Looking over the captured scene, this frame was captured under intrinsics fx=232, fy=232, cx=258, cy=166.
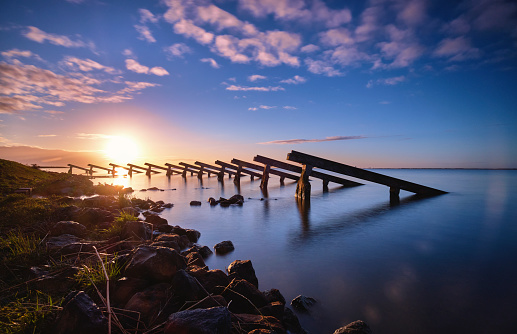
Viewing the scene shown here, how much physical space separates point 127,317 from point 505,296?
525 centimetres

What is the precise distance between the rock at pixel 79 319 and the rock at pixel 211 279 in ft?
3.96

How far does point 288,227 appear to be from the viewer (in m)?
8.13

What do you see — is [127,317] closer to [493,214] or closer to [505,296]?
[505,296]

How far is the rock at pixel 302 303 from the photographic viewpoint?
3.28 meters

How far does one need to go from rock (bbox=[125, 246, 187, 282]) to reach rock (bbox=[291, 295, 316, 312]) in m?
1.74

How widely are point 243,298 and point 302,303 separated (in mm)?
962

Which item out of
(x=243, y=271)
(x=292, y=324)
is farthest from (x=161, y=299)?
(x=292, y=324)

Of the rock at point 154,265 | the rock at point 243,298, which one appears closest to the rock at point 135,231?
the rock at point 154,265

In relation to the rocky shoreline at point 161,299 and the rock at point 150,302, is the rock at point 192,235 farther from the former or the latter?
the rock at point 150,302

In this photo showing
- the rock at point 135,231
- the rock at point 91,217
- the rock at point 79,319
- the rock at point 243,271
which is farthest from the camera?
the rock at point 91,217

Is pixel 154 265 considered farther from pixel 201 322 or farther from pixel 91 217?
pixel 91 217

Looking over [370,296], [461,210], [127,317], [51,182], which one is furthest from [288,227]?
[51,182]

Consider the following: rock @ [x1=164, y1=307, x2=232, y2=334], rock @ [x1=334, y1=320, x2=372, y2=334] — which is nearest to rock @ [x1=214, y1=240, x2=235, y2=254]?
rock @ [x1=334, y1=320, x2=372, y2=334]

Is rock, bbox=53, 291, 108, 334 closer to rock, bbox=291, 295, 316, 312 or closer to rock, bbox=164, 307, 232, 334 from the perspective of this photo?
rock, bbox=164, 307, 232, 334
